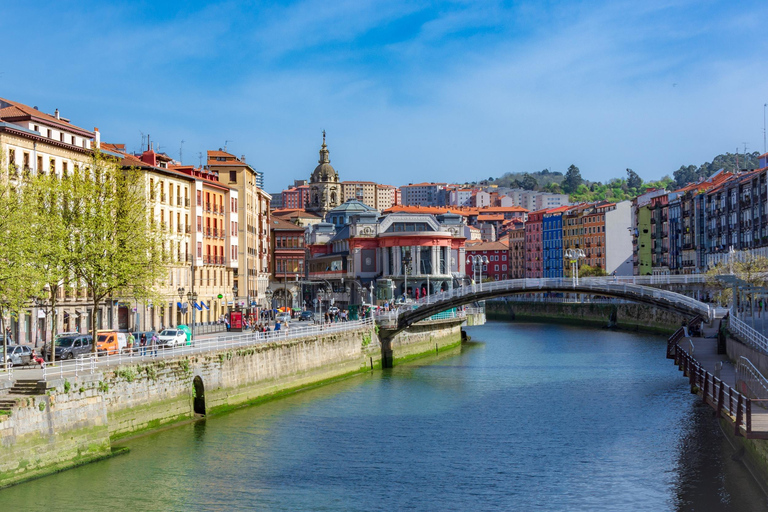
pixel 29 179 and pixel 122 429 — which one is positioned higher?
pixel 29 179

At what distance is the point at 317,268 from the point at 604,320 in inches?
1658

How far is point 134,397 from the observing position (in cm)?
4062

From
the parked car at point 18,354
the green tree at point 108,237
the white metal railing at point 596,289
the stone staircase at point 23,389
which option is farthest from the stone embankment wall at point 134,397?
the white metal railing at point 596,289

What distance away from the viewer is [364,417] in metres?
48.3

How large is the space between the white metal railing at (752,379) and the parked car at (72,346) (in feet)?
97.3

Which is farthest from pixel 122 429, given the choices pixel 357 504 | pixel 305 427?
pixel 357 504

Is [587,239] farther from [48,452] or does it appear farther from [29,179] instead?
[48,452]

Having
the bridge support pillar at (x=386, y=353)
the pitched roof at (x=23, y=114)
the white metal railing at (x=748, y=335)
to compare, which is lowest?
the bridge support pillar at (x=386, y=353)

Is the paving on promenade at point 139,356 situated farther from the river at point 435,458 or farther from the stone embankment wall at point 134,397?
the river at point 435,458

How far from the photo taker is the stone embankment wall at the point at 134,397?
32.6m

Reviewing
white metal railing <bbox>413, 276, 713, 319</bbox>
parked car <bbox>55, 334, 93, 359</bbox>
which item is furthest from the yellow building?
parked car <bbox>55, 334, 93, 359</bbox>

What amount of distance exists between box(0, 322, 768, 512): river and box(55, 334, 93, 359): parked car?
8.27 m

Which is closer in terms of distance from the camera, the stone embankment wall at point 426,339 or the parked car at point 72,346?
the parked car at point 72,346

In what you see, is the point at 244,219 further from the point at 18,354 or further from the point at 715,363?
the point at 715,363
